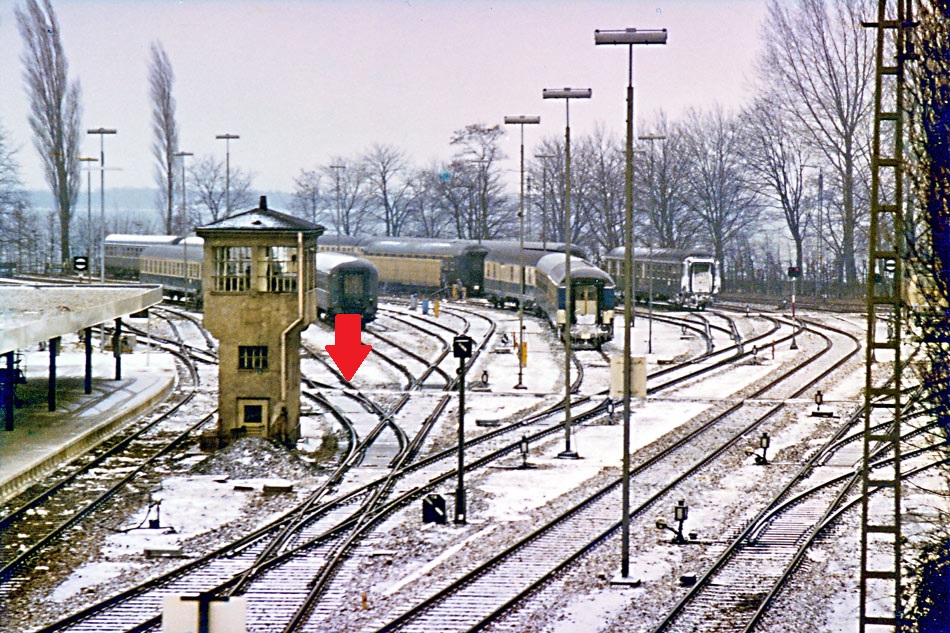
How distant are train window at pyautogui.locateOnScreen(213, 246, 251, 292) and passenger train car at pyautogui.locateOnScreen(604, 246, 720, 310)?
3520cm

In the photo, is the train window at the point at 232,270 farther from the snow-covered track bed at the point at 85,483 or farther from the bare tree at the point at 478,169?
the bare tree at the point at 478,169

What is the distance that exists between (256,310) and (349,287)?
24.6 meters

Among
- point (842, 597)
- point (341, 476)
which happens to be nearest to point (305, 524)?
point (341, 476)

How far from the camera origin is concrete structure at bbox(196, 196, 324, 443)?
1057 inches

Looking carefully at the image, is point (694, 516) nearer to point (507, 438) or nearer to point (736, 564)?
point (736, 564)

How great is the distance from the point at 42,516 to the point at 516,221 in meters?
103

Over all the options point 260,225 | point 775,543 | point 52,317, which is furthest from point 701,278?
point 775,543

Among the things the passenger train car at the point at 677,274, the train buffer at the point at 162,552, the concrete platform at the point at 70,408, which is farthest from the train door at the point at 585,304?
the train buffer at the point at 162,552

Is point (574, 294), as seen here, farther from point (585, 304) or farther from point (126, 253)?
point (126, 253)

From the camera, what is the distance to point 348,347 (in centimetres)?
4750

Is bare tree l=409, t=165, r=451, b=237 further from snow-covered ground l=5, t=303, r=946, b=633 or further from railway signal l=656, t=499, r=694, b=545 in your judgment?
railway signal l=656, t=499, r=694, b=545

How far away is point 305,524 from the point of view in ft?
67.9

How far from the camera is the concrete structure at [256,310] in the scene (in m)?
26.8

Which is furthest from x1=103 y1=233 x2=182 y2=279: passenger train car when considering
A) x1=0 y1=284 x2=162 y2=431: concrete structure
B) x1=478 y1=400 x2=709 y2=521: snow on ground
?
x1=478 y1=400 x2=709 y2=521: snow on ground
